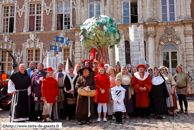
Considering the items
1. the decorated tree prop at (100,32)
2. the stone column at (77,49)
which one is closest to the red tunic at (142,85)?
the decorated tree prop at (100,32)

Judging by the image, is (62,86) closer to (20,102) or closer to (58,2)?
(20,102)

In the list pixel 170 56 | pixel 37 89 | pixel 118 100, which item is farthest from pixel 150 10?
pixel 37 89

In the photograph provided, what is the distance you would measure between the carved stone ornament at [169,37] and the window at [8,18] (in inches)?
515

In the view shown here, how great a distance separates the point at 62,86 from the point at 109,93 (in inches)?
62.7

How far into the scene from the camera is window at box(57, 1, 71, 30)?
1582 cm

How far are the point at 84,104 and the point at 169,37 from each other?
424 inches

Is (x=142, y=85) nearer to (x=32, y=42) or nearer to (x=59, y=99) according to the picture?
(x=59, y=99)

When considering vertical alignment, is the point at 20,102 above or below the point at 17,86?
below

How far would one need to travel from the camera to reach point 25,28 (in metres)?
16.0

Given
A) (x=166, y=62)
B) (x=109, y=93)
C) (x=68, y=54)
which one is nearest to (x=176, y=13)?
(x=166, y=62)

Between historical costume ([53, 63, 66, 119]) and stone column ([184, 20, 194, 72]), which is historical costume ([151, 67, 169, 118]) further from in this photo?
stone column ([184, 20, 194, 72])

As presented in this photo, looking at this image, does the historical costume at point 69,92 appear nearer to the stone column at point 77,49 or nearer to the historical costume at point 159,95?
the historical costume at point 159,95

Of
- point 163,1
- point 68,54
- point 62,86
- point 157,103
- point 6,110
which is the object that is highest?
point 163,1

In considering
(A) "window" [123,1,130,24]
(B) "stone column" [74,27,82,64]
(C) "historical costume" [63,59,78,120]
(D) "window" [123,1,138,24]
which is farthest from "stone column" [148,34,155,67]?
(C) "historical costume" [63,59,78,120]
